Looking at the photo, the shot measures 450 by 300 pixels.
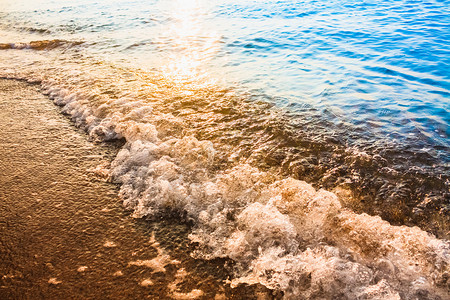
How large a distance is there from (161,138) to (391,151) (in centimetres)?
362

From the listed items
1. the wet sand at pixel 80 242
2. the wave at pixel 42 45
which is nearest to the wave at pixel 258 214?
the wet sand at pixel 80 242

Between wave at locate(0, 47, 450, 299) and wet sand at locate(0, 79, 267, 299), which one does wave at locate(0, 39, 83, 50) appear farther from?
wet sand at locate(0, 79, 267, 299)

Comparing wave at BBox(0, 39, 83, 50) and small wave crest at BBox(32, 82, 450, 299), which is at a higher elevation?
wave at BBox(0, 39, 83, 50)

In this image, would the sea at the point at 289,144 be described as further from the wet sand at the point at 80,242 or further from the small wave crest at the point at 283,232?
the wet sand at the point at 80,242

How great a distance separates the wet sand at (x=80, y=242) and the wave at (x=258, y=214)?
206 millimetres

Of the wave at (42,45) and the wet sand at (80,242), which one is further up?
the wave at (42,45)

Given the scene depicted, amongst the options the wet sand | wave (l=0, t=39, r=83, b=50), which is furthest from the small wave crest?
wave (l=0, t=39, r=83, b=50)

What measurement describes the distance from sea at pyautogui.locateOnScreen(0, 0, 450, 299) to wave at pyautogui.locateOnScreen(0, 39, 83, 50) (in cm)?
101

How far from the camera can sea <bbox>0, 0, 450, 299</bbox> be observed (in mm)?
2693

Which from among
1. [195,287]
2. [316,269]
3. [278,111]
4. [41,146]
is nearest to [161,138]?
[41,146]

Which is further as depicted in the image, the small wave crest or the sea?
the sea

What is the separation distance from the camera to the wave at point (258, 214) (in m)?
2.48

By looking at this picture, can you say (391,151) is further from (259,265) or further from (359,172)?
(259,265)

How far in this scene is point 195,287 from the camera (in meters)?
2.49
